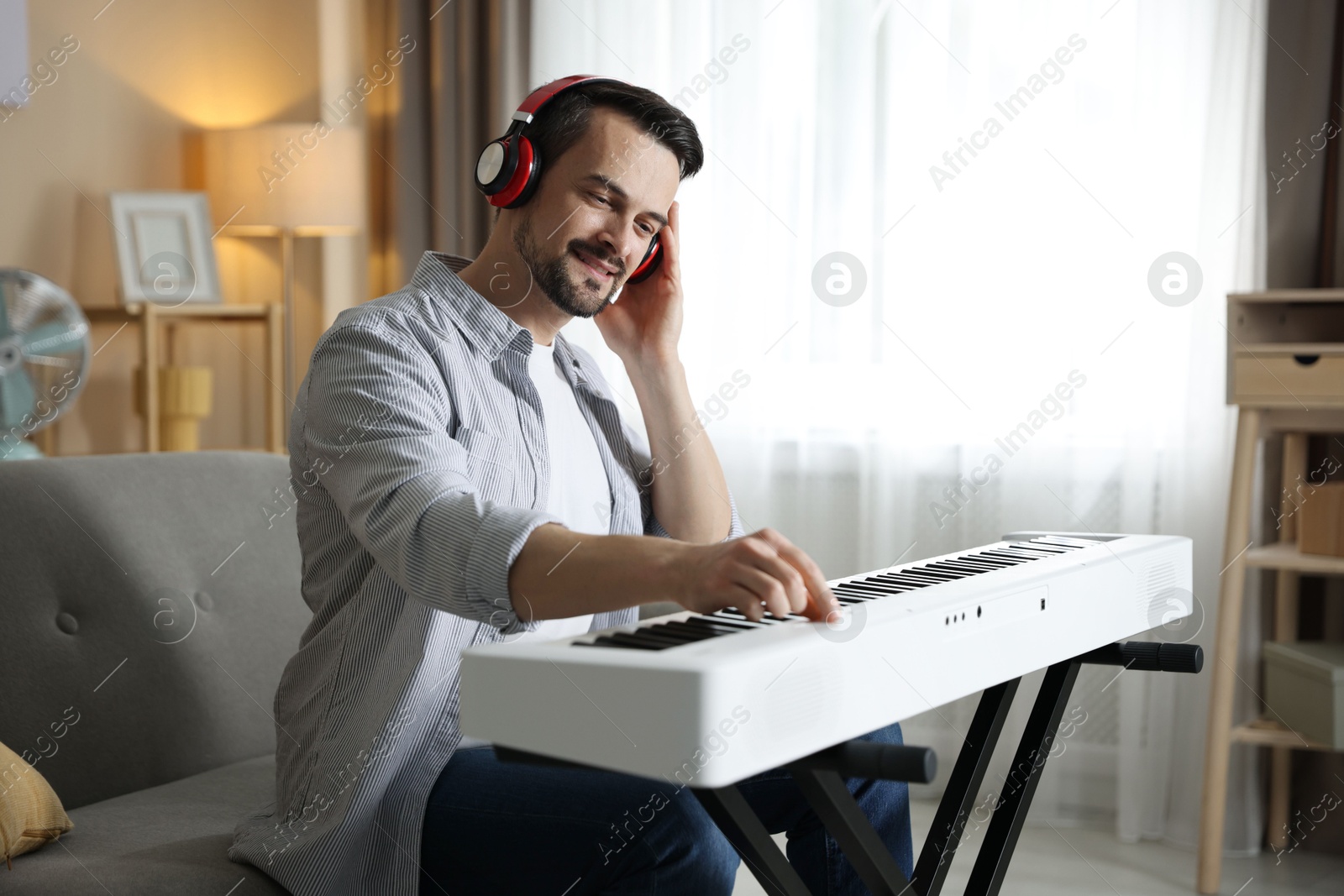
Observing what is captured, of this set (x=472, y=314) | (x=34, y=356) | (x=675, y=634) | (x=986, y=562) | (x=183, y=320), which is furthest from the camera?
(x=183, y=320)

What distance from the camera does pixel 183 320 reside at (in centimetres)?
321

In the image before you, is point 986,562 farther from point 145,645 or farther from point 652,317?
point 145,645

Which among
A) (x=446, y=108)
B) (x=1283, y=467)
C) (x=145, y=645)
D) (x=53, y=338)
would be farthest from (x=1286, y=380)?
(x=53, y=338)

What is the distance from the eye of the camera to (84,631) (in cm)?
152

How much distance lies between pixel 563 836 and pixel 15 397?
2005 mm

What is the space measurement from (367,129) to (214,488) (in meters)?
1.97

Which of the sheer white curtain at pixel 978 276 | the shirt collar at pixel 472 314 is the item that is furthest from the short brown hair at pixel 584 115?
the sheer white curtain at pixel 978 276

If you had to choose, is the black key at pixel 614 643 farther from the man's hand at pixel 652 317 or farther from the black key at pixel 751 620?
the man's hand at pixel 652 317

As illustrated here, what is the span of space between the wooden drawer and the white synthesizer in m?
1.32

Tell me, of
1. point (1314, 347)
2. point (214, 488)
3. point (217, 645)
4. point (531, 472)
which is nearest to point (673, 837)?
point (531, 472)

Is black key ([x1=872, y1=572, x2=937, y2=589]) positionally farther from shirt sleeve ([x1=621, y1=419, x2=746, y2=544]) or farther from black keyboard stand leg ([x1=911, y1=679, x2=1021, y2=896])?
shirt sleeve ([x1=621, y1=419, x2=746, y2=544])

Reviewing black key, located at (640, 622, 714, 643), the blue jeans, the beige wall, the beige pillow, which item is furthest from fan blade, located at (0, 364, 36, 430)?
black key, located at (640, 622, 714, 643)

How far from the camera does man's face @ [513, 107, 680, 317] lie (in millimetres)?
1407

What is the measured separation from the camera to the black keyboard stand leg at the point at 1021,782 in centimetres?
138
